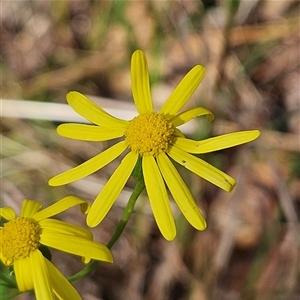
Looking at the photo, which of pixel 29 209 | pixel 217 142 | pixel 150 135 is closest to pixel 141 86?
pixel 150 135

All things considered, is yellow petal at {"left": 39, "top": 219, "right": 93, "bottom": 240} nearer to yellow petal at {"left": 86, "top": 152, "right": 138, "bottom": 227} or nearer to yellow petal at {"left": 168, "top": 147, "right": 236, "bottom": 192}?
yellow petal at {"left": 86, "top": 152, "right": 138, "bottom": 227}

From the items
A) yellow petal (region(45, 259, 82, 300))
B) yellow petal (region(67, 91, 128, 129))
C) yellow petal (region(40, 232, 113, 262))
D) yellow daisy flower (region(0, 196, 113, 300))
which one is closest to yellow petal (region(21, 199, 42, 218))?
yellow daisy flower (region(0, 196, 113, 300))

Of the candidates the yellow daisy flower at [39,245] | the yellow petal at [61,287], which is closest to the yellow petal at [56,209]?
the yellow daisy flower at [39,245]

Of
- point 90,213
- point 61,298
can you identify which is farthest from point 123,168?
point 61,298

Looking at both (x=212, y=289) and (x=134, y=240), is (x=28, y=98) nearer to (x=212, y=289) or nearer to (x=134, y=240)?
(x=134, y=240)

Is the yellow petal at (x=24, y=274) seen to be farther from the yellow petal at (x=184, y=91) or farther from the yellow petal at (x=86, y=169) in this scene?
the yellow petal at (x=184, y=91)

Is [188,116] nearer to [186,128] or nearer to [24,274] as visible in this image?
[24,274]

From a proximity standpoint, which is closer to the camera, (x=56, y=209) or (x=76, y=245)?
(x=76, y=245)
